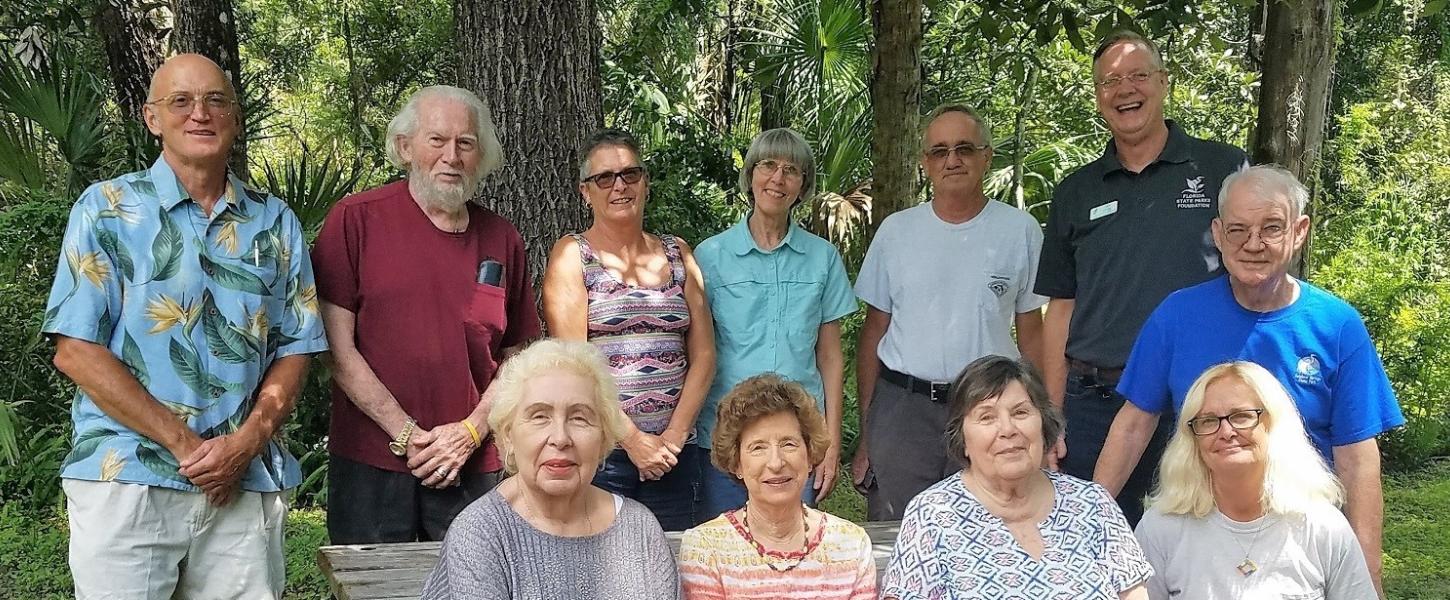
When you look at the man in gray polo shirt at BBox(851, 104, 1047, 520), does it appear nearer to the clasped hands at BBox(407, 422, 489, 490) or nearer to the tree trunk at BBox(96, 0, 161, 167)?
the clasped hands at BBox(407, 422, 489, 490)

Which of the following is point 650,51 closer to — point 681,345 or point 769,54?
point 769,54

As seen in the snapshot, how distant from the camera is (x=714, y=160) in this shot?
8078 millimetres

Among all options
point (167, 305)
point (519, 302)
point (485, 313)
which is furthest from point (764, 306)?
point (167, 305)

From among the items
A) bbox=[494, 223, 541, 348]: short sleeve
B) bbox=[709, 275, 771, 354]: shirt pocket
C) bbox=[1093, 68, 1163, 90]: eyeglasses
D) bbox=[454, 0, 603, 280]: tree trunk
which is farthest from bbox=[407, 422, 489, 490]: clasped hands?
bbox=[1093, 68, 1163, 90]: eyeglasses

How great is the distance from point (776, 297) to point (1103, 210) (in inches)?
38.8

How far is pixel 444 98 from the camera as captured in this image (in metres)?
3.26

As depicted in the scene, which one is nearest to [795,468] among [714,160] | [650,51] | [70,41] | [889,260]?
[889,260]

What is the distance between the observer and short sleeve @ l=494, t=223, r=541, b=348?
3.39 m

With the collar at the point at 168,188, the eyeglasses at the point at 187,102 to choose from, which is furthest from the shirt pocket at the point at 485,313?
the eyeglasses at the point at 187,102

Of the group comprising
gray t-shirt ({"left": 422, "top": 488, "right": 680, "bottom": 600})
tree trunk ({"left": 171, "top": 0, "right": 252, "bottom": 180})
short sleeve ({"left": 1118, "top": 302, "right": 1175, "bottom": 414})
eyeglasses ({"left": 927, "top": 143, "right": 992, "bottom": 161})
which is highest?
tree trunk ({"left": 171, "top": 0, "right": 252, "bottom": 180})

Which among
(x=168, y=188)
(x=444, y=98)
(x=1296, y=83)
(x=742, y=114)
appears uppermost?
(x=742, y=114)

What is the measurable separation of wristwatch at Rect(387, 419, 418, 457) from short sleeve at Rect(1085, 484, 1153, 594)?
1.70 metres

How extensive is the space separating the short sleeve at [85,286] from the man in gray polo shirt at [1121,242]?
2.51 meters

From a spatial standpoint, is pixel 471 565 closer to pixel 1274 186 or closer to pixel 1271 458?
pixel 1271 458
